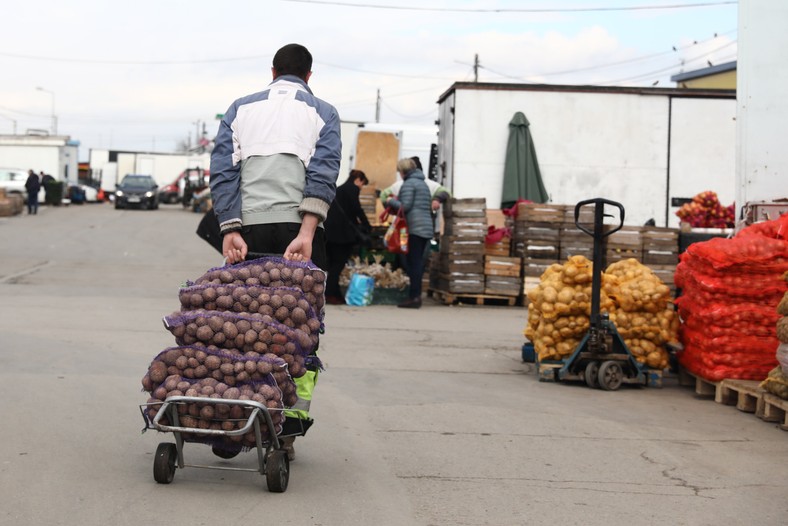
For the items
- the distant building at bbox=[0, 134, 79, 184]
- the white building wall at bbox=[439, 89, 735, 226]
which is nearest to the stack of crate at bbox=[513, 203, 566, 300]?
the white building wall at bbox=[439, 89, 735, 226]

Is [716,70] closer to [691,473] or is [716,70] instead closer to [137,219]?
[137,219]

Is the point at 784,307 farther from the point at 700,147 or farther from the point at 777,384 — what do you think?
the point at 700,147

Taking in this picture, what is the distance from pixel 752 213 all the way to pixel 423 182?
594cm

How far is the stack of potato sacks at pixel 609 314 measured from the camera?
9.37 meters

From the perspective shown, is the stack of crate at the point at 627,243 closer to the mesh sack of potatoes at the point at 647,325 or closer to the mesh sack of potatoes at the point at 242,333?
the mesh sack of potatoes at the point at 647,325

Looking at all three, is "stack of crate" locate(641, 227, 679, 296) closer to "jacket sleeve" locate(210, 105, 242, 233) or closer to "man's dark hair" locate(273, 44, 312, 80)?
"man's dark hair" locate(273, 44, 312, 80)

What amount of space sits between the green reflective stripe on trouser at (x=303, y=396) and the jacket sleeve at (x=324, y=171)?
841 millimetres

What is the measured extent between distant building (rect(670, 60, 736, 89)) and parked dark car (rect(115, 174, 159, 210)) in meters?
24.9

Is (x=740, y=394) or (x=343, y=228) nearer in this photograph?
(x=740, y=394)

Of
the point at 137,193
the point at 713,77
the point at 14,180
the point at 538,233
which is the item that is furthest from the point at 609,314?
the point at 14,180

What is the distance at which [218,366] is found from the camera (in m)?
5.15

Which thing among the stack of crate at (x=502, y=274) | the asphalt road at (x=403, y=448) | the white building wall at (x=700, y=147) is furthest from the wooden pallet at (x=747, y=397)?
the white building wall at (x=700, y=147)

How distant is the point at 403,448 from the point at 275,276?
1.70 metres

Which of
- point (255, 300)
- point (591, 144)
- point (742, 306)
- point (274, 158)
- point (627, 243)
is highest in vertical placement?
point (591, 144)
